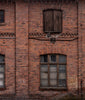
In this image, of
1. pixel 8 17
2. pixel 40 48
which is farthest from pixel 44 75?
pixel 8 17

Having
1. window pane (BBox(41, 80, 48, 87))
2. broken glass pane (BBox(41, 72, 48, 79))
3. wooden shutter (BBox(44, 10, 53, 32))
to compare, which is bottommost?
window pane (BBox(41, 80, 48, 87))

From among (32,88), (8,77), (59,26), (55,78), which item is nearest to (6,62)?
(8,77)

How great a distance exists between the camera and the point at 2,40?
10.9m

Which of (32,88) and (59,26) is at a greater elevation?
(59,26)

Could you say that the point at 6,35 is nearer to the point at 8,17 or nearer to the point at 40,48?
the point at 8,17

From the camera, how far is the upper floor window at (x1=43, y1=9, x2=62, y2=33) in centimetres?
1102

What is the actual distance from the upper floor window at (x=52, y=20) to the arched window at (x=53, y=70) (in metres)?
1.75

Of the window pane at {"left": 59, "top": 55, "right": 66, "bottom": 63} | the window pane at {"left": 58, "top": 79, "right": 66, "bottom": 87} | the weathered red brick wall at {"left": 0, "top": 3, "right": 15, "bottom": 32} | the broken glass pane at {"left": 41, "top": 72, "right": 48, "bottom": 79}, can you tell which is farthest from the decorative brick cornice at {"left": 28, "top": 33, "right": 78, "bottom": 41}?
the window pane at {"left": 58, "top": 79, "right": 66, "bottom": 87}

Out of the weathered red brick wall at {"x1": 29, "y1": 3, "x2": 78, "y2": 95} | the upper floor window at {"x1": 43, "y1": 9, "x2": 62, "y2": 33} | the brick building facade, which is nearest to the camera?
the brick building facade

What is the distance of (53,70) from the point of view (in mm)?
11094

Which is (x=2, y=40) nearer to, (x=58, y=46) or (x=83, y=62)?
(x=58, y=46)

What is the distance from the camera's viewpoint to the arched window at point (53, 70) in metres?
11.0

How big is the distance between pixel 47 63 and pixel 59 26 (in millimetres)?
2621

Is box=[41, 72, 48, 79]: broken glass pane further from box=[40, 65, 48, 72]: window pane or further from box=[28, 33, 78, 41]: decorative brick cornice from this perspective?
box=[28, 33, 78, 41]: decorative brick cornice
